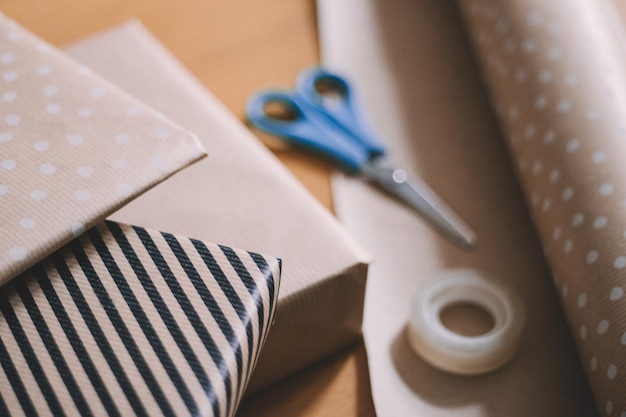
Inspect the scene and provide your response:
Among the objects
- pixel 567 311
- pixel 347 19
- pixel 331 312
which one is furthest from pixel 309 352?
pixel 347 19

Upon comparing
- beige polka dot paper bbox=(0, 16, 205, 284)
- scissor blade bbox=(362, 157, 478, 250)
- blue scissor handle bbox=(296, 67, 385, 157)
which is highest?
beige polka dot paper bbox=(0, 16, 205, 284)

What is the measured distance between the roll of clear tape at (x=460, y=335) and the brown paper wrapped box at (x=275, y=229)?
0.03 m

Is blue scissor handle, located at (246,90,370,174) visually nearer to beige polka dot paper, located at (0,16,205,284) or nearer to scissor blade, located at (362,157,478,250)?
scissor blade, located at (362,157,478,250)

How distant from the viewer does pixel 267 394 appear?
0.35 m

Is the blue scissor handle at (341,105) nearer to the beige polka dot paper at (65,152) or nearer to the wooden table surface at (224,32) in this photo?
the wooden table surface at (224,32)

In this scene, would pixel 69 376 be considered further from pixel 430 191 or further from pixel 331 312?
pixel 430 191

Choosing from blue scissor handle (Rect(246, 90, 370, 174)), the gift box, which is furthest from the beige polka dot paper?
blue scissor handle (Rect(246, 90, 370, 174))

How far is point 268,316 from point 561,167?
0.63ft

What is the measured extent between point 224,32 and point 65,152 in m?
0.26

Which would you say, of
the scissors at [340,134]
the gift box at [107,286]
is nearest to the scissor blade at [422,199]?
the scissors at [340,134]

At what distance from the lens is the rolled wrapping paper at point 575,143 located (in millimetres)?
320

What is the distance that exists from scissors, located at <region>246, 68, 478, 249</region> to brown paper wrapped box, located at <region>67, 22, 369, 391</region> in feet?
0.18

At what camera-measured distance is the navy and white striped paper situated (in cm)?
23

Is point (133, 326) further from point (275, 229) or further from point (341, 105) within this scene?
point (341, 105)
